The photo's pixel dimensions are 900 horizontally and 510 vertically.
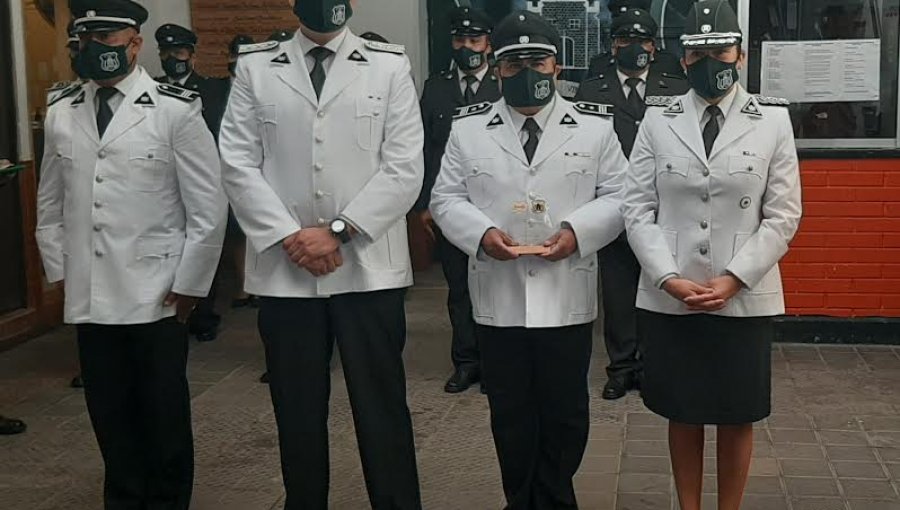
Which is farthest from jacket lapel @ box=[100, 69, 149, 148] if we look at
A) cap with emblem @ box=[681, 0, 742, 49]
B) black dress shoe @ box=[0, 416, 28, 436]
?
black dress shoe @ box=[0, 416, 28, 436]

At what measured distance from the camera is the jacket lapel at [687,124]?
3.98m

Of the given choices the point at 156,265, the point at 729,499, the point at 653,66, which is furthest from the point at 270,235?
the point at 653,66

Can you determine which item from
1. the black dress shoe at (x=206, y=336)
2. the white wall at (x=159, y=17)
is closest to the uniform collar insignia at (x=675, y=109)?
the black dress shoe at (x=206, y=336)

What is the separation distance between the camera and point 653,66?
647 centimetres

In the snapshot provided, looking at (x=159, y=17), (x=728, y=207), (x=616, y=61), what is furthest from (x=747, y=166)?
(x=159, y=17)

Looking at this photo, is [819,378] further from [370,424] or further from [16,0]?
[16,0]

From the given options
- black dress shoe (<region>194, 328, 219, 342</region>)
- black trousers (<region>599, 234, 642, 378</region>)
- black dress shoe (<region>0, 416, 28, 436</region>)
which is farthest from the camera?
black dress shoe (<region>194, 328, 219, 342</region>)

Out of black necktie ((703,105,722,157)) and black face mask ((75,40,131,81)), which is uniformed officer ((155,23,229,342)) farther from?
black necktie ((703,105,722,157))

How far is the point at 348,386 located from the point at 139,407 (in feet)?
3.02

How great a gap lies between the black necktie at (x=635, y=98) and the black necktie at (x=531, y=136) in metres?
A: 2.19

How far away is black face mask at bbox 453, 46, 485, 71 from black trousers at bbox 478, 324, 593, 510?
2746 mm

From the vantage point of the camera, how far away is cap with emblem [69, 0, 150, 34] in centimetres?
423

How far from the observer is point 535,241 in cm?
414

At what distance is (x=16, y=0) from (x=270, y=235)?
197 inches
